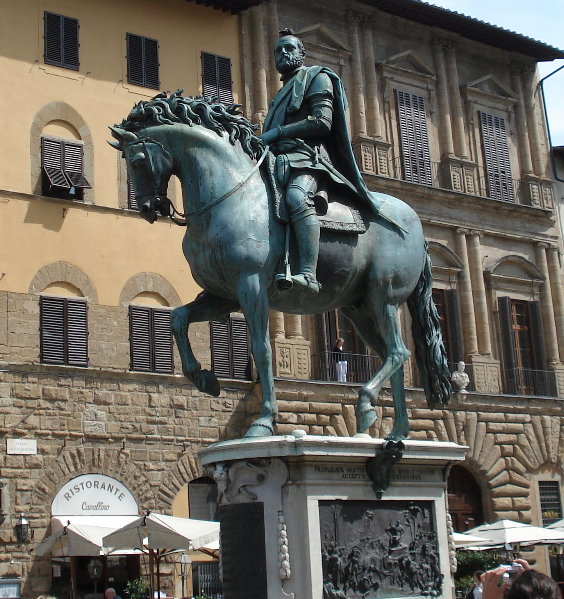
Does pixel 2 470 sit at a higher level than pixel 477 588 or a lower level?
higher

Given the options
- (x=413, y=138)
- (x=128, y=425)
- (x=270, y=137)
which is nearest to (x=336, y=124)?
(x=270, y=137)

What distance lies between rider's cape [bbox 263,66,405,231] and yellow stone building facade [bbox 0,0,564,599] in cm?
1186

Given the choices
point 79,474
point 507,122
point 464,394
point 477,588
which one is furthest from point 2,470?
point 507,122

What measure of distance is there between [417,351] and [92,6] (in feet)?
50.5

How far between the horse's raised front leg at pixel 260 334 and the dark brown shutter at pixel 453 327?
18.0m

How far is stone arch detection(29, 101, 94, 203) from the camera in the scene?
20906 mm

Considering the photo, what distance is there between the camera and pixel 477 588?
50.4 feet

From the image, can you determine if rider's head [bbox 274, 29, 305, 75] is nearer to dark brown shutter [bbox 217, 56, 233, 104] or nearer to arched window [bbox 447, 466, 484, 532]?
dark brown shutter [bbox 217, 56, 233, 104]

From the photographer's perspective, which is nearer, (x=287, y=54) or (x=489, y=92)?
(x=287, y=54)

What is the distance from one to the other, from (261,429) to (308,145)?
2.20m

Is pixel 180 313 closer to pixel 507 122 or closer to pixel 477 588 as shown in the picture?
pixel 477 588

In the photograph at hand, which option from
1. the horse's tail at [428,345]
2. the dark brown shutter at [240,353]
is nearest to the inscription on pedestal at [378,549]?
the horse's tail at [428,345]

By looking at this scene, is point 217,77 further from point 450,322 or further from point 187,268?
point 450,322

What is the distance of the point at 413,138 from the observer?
87.8 ft
